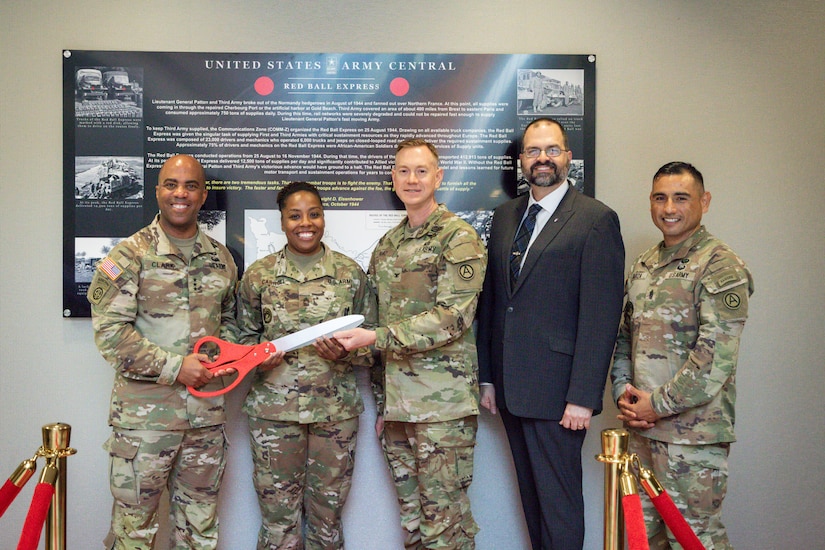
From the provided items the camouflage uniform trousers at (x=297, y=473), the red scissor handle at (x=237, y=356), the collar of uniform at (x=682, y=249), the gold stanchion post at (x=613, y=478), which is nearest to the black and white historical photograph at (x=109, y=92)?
the red scissor handle at (x=237, y=356)

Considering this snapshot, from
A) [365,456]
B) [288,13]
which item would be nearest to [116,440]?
[365,456]

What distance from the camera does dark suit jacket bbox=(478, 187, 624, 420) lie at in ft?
7.41

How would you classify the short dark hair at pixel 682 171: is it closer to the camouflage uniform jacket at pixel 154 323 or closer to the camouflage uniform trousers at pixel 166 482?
the camouflage uniform jacket at pixel 154 323

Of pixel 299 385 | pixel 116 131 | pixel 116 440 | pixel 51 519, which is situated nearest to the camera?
pixel 51 519

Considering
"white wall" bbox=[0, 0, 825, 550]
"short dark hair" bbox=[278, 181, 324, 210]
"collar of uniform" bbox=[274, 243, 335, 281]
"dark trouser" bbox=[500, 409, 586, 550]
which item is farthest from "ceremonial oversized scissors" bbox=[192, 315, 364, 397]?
"dark trouser" bbox=[500, 409, 586, 550]

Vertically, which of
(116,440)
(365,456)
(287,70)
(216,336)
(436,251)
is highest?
(287,70)

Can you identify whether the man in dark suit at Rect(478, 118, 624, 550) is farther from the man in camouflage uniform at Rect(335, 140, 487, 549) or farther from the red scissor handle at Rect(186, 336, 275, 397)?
the red scissor handle at Rect(186, 336, 275, 397)

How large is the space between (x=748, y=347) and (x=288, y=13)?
8.30ft

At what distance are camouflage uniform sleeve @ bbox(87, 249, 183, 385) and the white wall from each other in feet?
2.29

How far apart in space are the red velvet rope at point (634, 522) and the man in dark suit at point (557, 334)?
655 mm

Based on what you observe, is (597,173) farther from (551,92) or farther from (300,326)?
(300,326)

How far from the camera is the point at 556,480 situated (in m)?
2.31

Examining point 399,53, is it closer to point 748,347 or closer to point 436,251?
point 436,251

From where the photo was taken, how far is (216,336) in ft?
8.22
